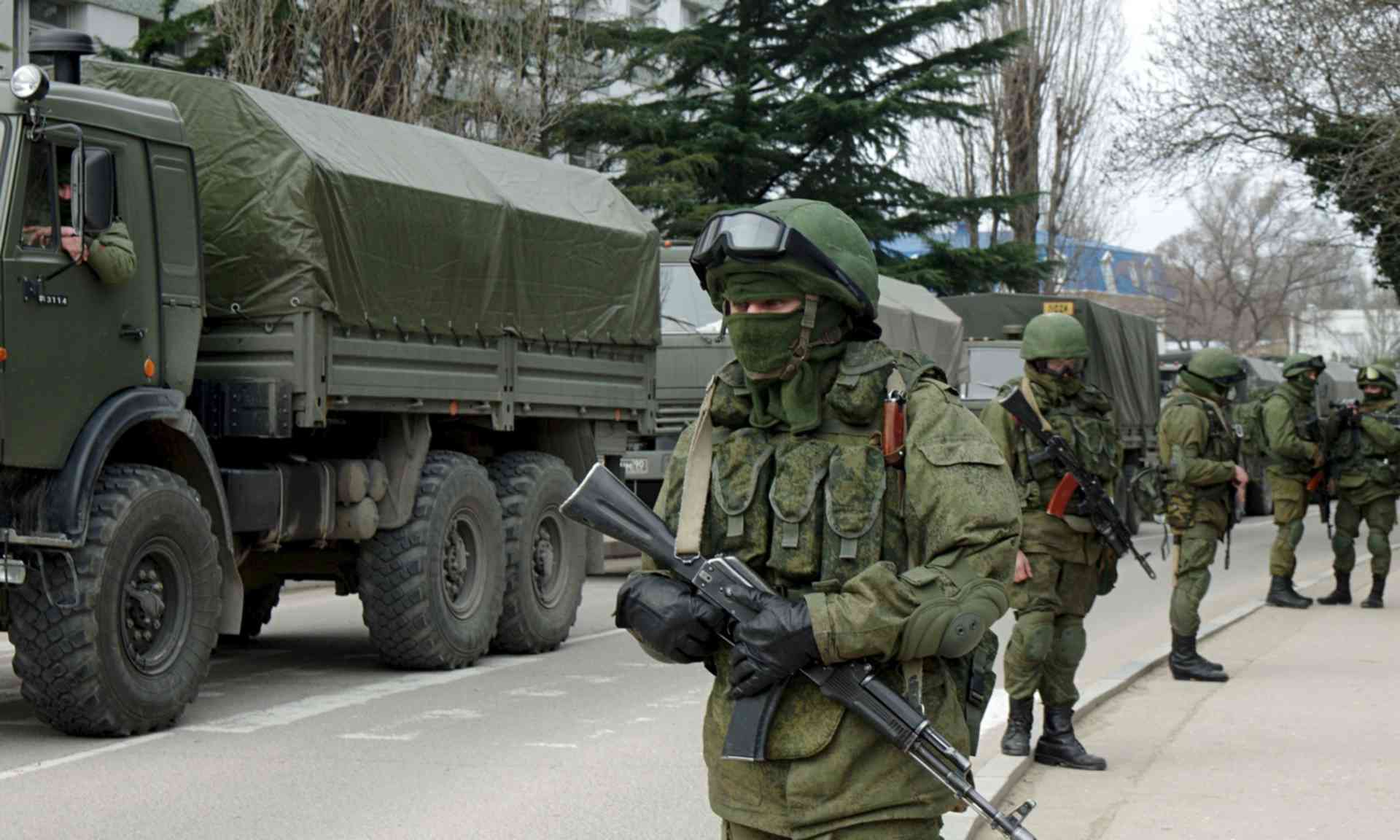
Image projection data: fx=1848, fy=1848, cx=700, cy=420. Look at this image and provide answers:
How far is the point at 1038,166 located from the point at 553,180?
107 ft

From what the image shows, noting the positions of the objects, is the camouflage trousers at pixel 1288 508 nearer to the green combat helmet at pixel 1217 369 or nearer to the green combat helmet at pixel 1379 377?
the green combat helmet at pixel 1379 377

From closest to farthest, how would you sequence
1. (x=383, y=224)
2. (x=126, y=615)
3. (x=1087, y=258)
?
(x=126, y=615), (x=383, y=224), (x=1087, y=258)

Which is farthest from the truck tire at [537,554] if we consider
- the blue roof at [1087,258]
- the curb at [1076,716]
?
the blue roof at [1087,258]

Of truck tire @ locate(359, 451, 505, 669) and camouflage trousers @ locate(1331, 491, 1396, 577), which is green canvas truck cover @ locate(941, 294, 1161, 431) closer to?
camouflage trousers @ locate(1331, 491, 1396, 577)

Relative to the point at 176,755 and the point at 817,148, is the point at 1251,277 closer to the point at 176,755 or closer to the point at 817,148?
the point at 817,148

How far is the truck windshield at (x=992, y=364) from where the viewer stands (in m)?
23.8

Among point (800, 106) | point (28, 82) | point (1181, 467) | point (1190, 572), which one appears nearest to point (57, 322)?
point (28, 82)

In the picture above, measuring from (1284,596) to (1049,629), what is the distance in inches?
333

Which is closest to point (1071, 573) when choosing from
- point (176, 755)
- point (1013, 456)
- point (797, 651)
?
point (1013, 456)

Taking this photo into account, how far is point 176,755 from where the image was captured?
8.02 m

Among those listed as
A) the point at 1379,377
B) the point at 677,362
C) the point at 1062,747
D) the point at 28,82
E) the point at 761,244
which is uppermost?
the point at 28,82

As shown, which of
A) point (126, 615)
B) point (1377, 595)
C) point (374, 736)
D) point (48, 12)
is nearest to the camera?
point (126, 615)

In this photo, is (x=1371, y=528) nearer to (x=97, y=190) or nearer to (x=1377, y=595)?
(x=1377, y=595)

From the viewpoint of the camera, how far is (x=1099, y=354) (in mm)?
24672
